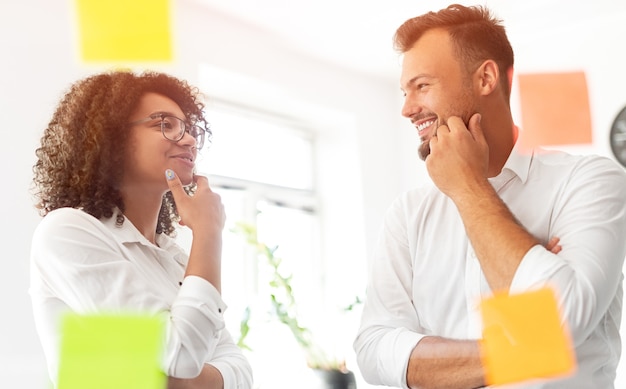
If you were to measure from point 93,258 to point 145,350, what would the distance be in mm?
165

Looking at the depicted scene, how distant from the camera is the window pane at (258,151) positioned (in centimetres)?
349

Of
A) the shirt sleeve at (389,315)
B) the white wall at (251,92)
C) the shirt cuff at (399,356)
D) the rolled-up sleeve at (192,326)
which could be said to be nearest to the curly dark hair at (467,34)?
the shirt sleeve at (389,315)

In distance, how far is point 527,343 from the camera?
1.14 m

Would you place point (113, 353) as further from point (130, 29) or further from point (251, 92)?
point (251, 92)

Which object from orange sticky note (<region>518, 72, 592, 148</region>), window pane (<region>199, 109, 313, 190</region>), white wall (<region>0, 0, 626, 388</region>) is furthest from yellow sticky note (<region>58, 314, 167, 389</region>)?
orange sticky note (<region>518, 72, 592, 148</region>)

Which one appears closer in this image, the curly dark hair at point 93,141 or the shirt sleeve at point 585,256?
the shirt sleeve at point 585,256

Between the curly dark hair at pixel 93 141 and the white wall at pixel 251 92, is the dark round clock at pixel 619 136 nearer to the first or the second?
the white wall at pixel 251 92

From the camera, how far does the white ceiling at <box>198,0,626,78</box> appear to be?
3.28 metres

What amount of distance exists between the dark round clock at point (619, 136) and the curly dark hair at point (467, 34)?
84.0 inches

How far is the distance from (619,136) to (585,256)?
8.27 ft

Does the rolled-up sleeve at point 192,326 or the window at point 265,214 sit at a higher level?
the window at point 265,214

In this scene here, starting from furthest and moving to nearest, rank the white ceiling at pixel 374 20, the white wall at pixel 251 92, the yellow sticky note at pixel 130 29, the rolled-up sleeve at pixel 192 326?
the white ceiling at pixel 374 20 < the white wall at pixel 251 92 < the yellow sticky note at pixel 130 29 < the rolled-up sleeve at pixel 192 326

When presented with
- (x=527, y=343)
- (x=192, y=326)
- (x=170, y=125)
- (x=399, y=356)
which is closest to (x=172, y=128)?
(x=170, y=125)

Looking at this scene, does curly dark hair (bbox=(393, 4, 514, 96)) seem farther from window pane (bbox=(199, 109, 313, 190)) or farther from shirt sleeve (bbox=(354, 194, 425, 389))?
window pane (bbox=(199, 109, 313, 190))
